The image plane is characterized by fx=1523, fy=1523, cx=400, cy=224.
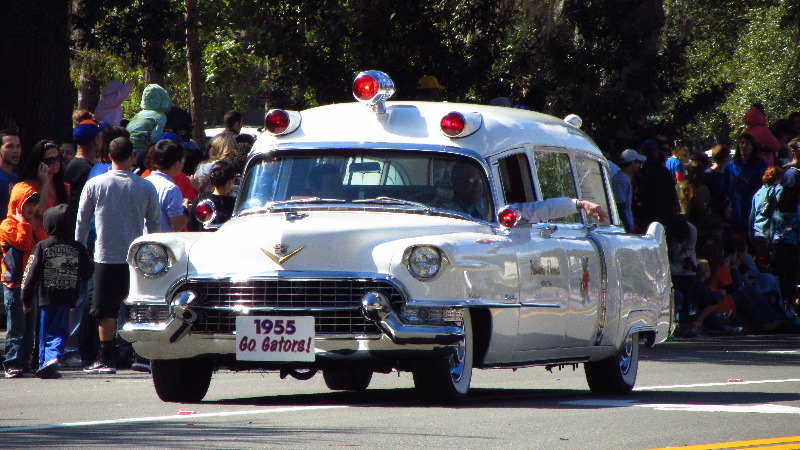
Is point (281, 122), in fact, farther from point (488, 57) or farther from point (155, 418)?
point (488, 57)

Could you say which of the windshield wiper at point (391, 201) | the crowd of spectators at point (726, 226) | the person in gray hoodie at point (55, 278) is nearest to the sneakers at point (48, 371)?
the person in gray hoodie at point (55, 278)

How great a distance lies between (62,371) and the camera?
12711 millimetres

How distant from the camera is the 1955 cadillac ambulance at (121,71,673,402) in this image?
8.79 m

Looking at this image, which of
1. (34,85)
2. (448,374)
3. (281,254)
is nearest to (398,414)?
(448,374)

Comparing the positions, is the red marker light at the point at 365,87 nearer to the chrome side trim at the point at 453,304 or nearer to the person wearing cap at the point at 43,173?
the chrome side trim at the point at 453,304

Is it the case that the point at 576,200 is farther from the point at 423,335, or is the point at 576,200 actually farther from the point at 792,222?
the point at 792,222

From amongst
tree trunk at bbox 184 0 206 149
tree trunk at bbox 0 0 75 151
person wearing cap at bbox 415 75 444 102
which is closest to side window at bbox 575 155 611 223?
person wearing cap at bbox 415 75 444 102

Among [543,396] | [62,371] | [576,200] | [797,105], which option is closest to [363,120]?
[576,200]

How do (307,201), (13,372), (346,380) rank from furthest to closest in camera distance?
(13,372) → (346,380) → (307,201)

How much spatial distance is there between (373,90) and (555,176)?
4.90 feet

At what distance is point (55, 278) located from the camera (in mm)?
12039

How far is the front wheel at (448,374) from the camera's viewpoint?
898 centimetres

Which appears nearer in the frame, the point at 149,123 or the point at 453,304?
the point at 453,304

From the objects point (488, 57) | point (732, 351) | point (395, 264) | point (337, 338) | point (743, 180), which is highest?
point (488, 57)
